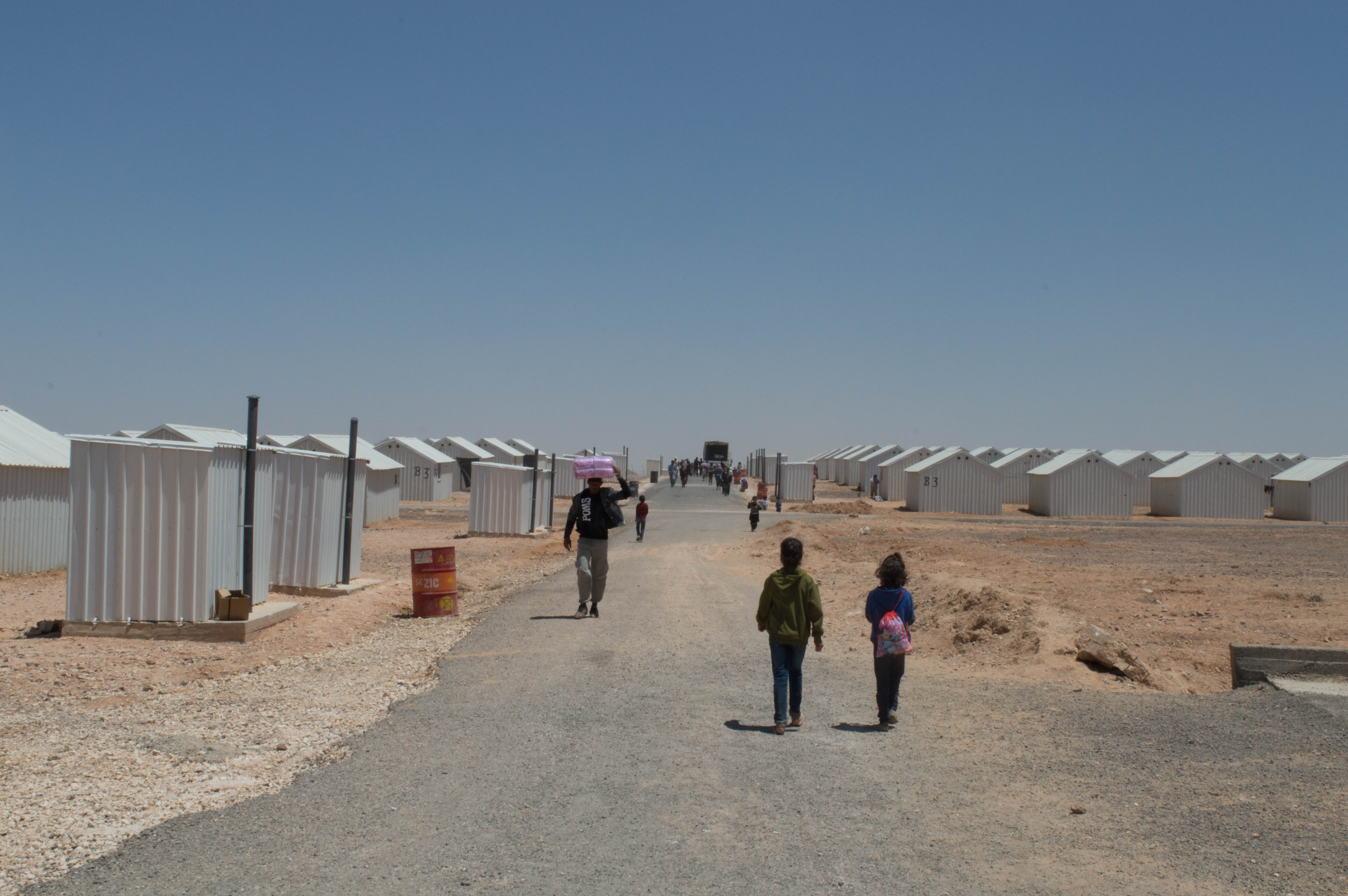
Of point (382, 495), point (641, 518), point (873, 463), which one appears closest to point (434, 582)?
point (641, 518)

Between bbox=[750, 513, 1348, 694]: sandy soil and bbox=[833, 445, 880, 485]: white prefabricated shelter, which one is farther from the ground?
bbox=[833, 445, 880, 485]: white prefabricated shelter

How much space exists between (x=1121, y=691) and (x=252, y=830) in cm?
683

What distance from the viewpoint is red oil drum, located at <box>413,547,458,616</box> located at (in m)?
12.4

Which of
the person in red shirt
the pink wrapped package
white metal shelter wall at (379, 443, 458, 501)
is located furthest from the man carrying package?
white metal shelter wall at (379, 443, 458, 501)

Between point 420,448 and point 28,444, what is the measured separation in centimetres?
3312

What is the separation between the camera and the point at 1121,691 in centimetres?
838

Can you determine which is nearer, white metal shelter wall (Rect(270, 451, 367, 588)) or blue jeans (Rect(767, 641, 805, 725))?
blue jeans (Rect(767, 641, 805, 725))

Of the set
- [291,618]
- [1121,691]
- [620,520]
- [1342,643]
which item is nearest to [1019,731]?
[1121,691]

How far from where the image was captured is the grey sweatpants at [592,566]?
1158cm

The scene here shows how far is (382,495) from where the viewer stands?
36875mm

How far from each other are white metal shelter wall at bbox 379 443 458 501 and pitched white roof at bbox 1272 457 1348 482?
42309mm

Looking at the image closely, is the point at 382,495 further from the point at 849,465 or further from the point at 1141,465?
the point at 849,465

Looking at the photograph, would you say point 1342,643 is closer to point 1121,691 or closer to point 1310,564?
point 1121,691

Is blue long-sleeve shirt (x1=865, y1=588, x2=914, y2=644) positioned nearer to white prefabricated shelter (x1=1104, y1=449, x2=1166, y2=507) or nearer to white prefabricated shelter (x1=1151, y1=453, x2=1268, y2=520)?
white prefabricated shelter (x1=1151, y1=453, x2=1268, y2=520)
